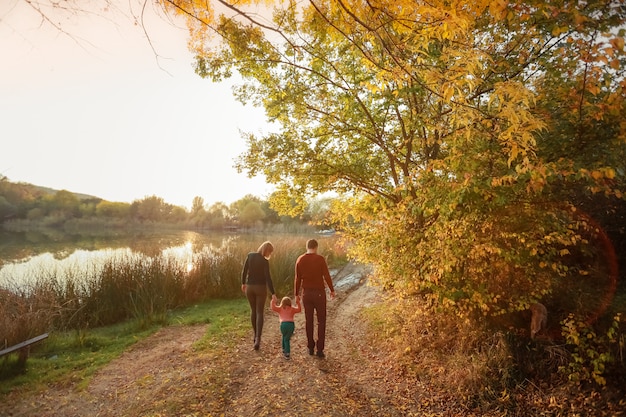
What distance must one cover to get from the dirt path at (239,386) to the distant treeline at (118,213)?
44441 mm

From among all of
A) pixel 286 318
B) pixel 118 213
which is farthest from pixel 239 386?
pixel 118 213

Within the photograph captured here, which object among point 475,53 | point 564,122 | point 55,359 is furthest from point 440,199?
point 55,359

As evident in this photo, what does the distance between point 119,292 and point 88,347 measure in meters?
2.77

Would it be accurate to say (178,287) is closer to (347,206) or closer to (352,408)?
(347,206)

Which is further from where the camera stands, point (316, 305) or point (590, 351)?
point (316, 305)

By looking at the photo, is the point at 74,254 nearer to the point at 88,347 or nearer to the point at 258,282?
the point at 88,347

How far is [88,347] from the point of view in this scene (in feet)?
23.5

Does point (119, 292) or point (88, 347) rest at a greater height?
point (119, 292)

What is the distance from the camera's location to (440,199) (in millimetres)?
4910

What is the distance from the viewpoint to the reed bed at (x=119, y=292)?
7543mm

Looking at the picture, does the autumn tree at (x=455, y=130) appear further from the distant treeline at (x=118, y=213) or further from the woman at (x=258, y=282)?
the distant treeline at (x=118, y=213)

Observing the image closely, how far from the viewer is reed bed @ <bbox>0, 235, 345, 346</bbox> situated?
7543mm

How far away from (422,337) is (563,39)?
16.6 feet

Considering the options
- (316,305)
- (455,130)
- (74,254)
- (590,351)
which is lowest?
(590,351)
